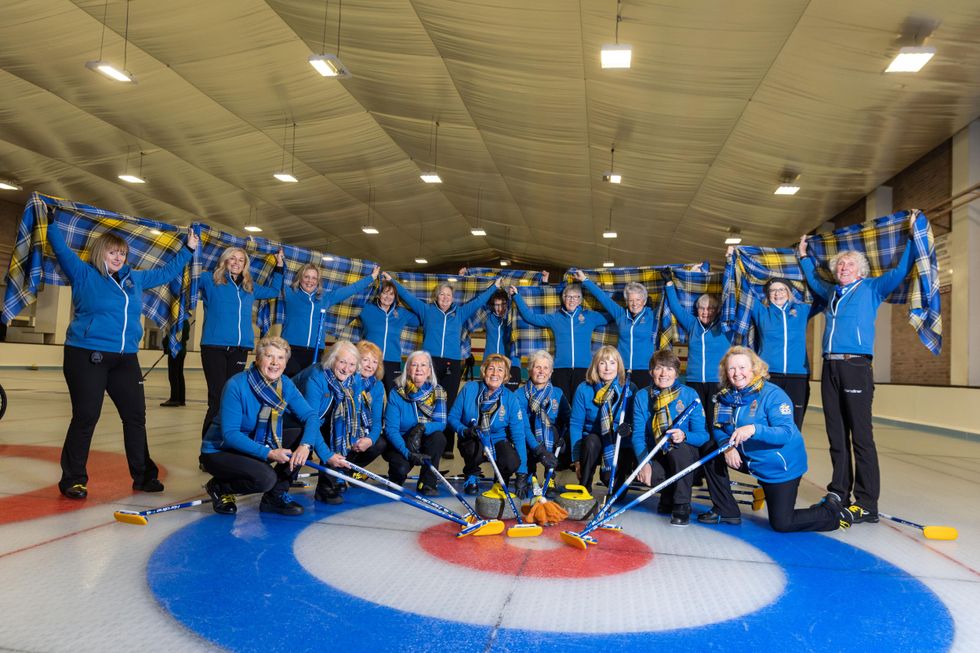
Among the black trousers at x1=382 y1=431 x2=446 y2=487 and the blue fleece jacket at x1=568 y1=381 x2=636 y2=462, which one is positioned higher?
the blue fleece jacket at x1=568 y1=381 x2=636 y2=462

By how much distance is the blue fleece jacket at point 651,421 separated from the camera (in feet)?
13.9

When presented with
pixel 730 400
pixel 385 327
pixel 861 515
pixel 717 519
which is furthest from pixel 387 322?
pixel 861 515

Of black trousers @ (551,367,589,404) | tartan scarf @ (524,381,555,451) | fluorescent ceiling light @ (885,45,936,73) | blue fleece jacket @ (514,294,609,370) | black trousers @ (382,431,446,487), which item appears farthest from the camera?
fluorescent ceiling light @ (885,45,936,73)

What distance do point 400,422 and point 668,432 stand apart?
1.87 m

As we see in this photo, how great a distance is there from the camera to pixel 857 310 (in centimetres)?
414

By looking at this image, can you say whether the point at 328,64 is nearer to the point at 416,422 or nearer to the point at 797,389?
the point at 416,422

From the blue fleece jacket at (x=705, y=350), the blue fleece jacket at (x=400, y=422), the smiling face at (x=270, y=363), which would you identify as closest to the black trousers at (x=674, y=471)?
the blue fleece jacket at (x=705, y=350)

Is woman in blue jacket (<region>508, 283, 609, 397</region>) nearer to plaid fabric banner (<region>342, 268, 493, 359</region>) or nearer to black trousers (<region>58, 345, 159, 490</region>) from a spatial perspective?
plaid fabric banner (<region>342, 268, 493, 359</region>)

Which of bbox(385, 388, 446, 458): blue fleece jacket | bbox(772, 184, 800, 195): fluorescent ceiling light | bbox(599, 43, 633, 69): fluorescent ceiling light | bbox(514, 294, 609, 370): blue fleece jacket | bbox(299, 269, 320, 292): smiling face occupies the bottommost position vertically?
bbox(385, 388, 446, 458): blue fleece jacket

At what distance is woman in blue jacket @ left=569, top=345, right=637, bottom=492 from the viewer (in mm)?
4531

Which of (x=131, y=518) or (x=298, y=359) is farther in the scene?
(x=298, y=359)

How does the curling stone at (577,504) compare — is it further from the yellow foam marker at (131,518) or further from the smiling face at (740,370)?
the yellow foam marker at (131,518)

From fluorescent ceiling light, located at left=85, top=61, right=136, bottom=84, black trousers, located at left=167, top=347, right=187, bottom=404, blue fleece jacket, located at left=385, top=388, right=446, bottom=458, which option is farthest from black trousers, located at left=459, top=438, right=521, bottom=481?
fluorescent ceiling light, located at left=85, top=61, right=136, bottom=84

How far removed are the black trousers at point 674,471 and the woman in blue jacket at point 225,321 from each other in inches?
119
